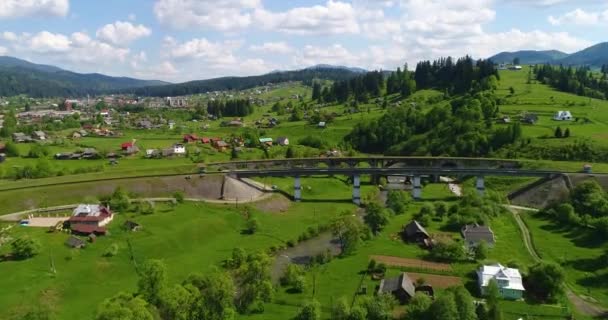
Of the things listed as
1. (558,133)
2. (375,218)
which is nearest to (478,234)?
(375,218)

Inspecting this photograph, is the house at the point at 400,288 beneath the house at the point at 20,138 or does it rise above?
beneath

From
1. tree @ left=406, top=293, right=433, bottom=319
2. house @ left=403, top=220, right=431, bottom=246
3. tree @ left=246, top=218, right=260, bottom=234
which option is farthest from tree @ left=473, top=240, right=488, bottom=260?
tree @ left=246, top=218, right=260, bottom=234

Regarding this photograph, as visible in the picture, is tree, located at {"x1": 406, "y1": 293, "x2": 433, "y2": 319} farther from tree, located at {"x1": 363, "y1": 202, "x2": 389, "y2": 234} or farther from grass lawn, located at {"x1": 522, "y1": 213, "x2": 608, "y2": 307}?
tree, located at {"x1": 363, "y1": 202, "x2": 389, "y2": 234}

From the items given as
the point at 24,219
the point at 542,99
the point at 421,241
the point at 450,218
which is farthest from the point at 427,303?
the point at 542,99

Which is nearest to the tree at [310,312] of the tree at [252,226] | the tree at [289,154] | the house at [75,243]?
the tree at [252,226]

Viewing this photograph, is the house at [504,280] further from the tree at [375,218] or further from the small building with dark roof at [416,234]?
the tree at [375,218]

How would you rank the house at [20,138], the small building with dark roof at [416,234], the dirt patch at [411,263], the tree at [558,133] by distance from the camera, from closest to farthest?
the dirt patch at [411,263], the small building with dark roof at [416,234], the tree at [558,133], the house at [20,138]

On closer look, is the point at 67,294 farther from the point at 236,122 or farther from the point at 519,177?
the point at 236,122
